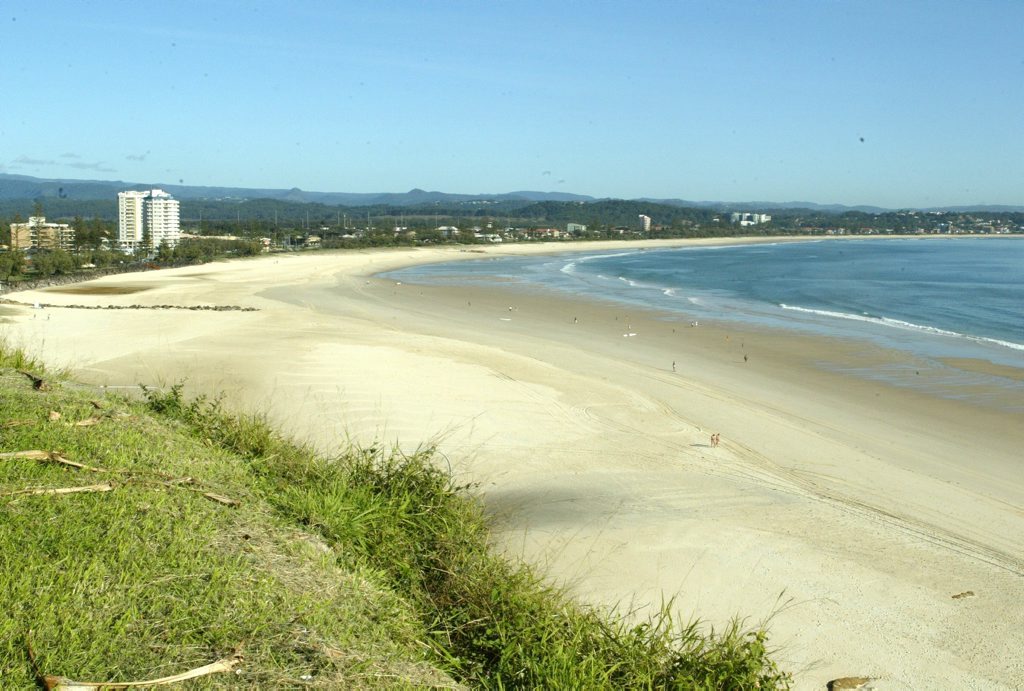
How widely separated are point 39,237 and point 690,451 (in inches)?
2527

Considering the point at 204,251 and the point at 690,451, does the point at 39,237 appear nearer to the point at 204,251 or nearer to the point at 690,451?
the point at 204,251

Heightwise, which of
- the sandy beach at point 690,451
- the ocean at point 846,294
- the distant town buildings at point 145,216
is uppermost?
the distant town buildings at point 145,216

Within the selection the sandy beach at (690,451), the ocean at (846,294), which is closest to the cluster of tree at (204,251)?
the ocean at (846,294)

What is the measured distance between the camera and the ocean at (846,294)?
26594 millimetres

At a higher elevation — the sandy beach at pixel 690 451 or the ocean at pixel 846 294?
the ocean at pixel 846 294

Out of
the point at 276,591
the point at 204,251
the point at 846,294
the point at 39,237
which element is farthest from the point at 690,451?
the point at 204,251

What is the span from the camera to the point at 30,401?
758cm

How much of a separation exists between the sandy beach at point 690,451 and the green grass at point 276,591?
4.26 feet

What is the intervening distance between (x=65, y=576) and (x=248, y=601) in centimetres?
87

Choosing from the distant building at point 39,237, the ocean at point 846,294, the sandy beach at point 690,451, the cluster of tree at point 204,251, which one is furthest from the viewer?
the cluster of tree at point 204,251

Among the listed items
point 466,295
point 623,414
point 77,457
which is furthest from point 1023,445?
point 466,295

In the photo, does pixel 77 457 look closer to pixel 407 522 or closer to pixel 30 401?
pixel 30 401

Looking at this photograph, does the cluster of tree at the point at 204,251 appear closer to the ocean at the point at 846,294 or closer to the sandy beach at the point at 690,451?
the ocean at the point at 846,294

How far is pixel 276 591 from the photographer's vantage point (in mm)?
4590
